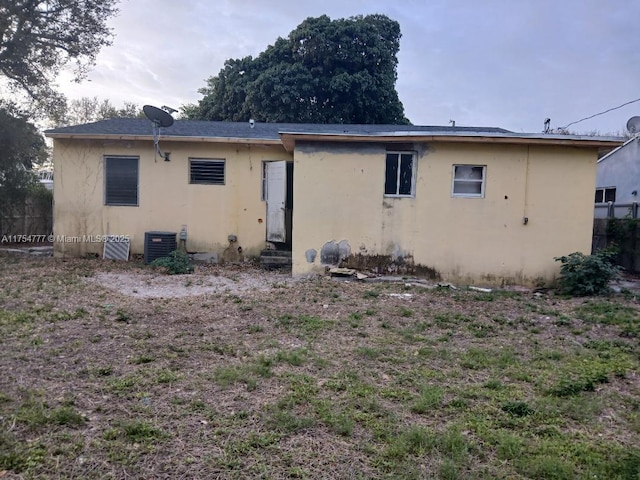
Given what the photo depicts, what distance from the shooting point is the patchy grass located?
7.53ft

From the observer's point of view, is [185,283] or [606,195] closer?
[185,283]

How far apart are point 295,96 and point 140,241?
1056 cm

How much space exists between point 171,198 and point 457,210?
6424 mm

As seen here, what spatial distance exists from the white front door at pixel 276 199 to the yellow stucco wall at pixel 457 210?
1267 mm

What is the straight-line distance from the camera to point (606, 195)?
14.0 meters

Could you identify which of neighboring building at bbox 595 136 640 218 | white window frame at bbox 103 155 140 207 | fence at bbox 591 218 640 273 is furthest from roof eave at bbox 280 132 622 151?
neighboring building at bbox 595 136 640 218

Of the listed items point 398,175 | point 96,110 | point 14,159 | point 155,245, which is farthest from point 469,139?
point 96,110

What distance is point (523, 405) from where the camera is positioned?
298 centimetres

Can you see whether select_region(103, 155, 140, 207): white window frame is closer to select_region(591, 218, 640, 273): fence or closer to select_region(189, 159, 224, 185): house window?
select_region(189, 159, 224, 185): house window

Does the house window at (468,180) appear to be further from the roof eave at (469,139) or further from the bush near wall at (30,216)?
the bush near wall at (30,216)

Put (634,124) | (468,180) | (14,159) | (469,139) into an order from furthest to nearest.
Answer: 1. (634,124)
2. (14,159)
3. (468,180)
4. (469,139)

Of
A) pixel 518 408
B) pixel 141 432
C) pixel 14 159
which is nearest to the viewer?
pixel 141 432

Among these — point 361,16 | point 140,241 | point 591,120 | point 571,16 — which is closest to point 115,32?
A: point 140,241

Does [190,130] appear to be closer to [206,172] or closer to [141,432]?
[206,172]
